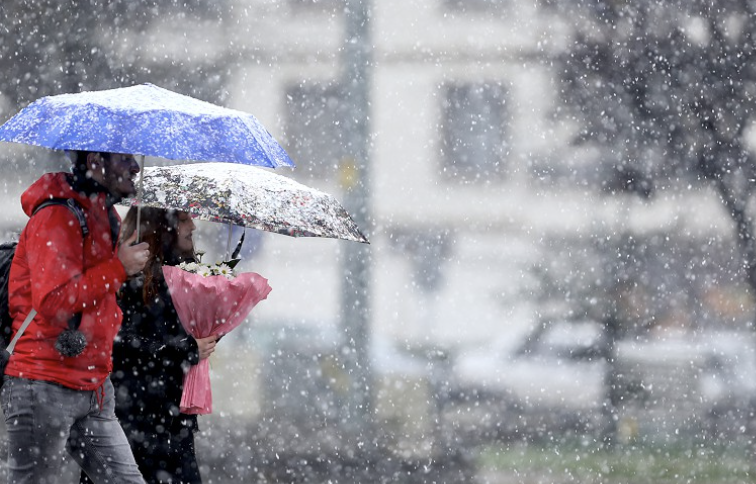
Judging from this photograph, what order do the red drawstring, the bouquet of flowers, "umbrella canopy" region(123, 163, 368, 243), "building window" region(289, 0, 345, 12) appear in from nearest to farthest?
the red drawstring
"umbrella canopy" region(123, 163, 368, 243)
the bouquet of flowers
"building window" region(289, 0, 345, 12)

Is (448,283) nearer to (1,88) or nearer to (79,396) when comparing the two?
(1,88)

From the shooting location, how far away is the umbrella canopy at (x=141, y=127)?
3.62 m

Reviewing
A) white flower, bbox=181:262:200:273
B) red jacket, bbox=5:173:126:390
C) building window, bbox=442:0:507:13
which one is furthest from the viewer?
building window, bbox=442:0:507:13

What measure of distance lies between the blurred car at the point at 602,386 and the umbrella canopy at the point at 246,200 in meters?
6.36

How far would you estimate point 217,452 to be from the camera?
9141 millimetres

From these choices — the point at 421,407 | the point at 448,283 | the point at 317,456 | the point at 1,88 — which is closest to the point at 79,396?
the point at 317,456

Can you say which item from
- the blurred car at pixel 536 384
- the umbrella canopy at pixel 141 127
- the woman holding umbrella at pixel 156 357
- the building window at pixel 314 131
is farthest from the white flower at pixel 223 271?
the building window at pixel 314 131

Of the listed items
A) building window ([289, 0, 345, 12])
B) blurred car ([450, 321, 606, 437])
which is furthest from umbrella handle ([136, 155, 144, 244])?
building window ([289, 0, 345, 12])

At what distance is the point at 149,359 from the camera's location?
4410 mm

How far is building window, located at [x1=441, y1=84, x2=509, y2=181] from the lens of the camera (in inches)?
746

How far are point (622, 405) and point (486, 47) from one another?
9240mm

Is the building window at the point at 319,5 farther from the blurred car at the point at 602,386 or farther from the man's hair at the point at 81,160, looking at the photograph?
the man's hair at the point at 81,160

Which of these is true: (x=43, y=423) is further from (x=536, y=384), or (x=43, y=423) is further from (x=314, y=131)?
(x=314, y=131)

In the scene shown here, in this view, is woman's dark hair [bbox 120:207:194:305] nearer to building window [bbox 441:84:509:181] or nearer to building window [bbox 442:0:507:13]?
building window [bbox 441:84:509:181]
